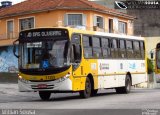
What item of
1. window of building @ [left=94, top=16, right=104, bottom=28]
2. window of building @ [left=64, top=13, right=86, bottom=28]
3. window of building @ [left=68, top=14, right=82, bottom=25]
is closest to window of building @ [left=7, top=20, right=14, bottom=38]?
window of building @ [left=64, top=13, right=86, bottom=28]

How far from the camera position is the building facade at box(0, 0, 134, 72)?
157 feet

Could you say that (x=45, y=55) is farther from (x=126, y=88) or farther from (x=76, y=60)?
(x=126, y=88)

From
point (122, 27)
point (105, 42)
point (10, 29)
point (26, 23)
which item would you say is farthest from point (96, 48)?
point (122, 27)

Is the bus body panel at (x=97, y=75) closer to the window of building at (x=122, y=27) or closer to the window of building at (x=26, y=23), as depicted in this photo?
the window of building at (x=26, y=23)

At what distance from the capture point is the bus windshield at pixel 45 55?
68.6ft

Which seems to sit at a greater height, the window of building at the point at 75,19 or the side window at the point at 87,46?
the window of building at the point at 75,19

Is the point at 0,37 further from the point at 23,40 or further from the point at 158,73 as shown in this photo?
the point at 23,40

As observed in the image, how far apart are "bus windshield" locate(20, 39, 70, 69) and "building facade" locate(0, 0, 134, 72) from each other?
2383 cm

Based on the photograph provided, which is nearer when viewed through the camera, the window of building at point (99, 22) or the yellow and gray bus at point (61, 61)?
the yellow and gray bus at point (61, 61)

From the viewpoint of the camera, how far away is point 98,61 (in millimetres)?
23734

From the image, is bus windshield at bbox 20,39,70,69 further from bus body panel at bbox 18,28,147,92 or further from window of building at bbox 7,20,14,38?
window of building at bbox 7,20,14,38

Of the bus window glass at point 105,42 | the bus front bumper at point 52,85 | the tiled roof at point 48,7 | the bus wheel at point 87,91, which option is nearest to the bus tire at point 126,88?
the bus window glass at point 105,42

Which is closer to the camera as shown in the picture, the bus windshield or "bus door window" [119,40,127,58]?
the bus windshield

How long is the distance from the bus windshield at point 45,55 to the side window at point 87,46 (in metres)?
1.56
